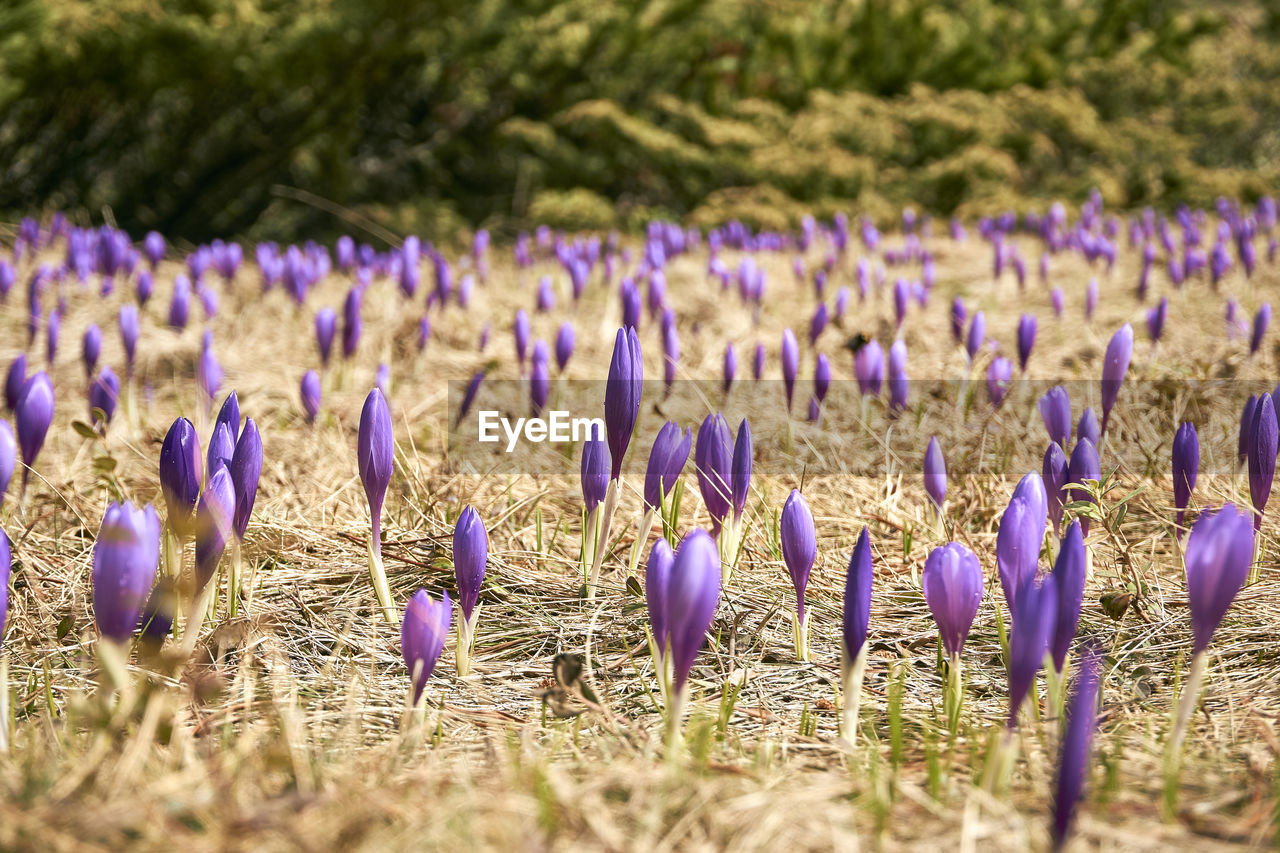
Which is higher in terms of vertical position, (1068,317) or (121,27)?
(121,27)

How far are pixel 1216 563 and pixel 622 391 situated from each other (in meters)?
0.92

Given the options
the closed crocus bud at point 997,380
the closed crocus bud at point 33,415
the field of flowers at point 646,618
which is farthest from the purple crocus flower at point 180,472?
the closed crocus bud at point 997,380

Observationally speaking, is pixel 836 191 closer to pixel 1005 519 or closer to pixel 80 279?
pixel 80 279

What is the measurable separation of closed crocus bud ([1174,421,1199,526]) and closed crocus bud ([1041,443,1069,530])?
0.19 metres

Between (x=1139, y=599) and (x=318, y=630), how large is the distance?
4.45 ft

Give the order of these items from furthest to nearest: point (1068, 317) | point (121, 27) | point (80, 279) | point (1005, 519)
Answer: point (121, 27)
point (1068, 317)
point (80, 279)
point (1005, 519)

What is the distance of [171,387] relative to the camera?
378cm

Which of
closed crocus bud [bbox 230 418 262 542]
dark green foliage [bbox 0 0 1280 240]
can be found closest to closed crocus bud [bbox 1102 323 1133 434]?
closed crocus bud [bbox 230 418 262 542]

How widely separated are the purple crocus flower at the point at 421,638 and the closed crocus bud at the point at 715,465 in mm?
595

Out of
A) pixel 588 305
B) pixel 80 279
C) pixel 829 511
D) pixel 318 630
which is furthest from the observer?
pixel 588 305

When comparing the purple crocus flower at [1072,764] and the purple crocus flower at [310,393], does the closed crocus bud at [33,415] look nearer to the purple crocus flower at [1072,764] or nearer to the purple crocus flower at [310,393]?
the purple crocus flower at [310,393]

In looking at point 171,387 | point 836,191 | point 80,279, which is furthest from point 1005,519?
point 836,191

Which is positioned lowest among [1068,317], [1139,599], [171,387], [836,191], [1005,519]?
[1139,599]

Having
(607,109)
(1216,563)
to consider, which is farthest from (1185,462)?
(607,109)
